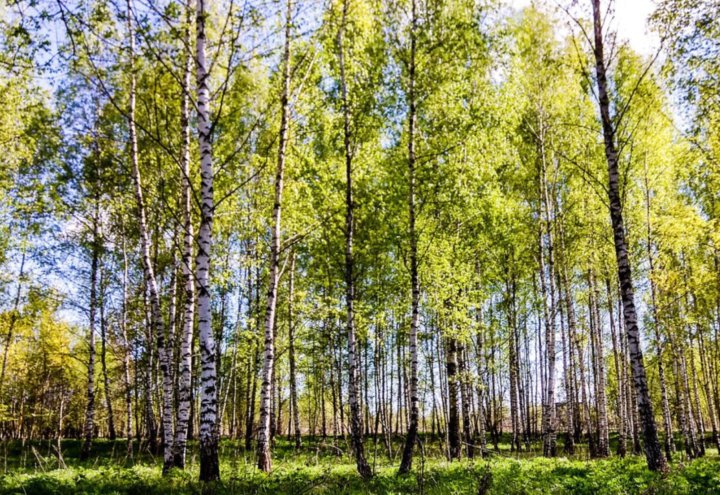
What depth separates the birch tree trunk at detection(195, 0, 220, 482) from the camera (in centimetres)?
836

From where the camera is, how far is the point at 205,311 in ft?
27.9

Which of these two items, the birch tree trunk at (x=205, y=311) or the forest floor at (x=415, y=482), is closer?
the forest floor at (x=415, y=482)

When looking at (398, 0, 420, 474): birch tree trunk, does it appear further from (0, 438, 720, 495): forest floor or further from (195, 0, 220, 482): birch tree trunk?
(195, 0, 220, 482): birch tree trunk

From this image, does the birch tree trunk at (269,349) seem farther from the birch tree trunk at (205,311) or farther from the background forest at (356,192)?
the birch tree trunk at (205,311)

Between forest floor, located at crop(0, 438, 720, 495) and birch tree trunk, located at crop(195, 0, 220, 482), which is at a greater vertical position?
Answer: birch tree trunk, located at crop(195, 0, 220, 482)

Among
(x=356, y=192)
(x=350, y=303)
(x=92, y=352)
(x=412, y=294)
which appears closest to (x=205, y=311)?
(x=350, y=303)

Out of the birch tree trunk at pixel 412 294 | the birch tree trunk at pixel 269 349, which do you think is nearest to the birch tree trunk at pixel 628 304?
the birch tree trunk at pixel 412 294

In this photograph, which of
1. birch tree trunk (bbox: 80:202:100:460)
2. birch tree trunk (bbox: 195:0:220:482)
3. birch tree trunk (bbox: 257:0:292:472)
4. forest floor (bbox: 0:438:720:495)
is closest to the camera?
forest floor (bbox: 0:438:720:495)

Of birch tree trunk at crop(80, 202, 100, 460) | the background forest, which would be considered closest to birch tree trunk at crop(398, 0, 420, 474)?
the background forest

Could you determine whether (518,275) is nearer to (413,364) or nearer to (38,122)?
(413,364)

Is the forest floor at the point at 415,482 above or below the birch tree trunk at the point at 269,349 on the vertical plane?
below

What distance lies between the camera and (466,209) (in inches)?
612

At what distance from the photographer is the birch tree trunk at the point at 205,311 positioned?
8359 millimetres

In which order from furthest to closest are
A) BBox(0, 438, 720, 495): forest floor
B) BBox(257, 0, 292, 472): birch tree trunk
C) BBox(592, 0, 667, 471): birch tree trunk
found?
BBox(257, 0, 292, 472): birch tree trunk, BBox(592, 0, 667, 471): birch tree trunk, BBox(0, 438, 720, 495): forest floor
